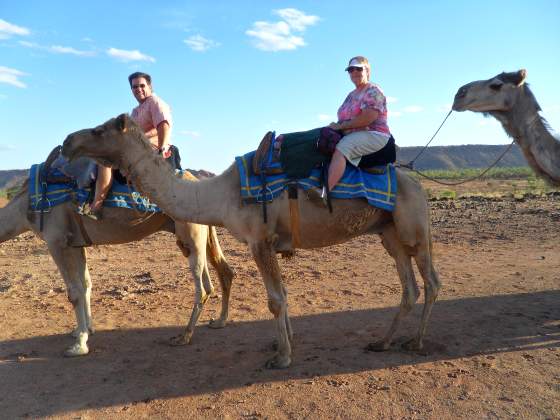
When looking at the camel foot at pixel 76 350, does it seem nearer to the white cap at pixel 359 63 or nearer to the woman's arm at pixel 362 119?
the woman's arm at pixel 362 119

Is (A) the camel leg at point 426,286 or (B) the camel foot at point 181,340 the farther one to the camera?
(B) the camel foot at point 181,340

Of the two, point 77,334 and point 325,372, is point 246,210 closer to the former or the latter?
point 325,372

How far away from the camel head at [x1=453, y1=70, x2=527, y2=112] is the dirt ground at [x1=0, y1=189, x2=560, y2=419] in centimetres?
271

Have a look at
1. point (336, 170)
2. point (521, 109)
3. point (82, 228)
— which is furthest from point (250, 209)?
point (521, 109)

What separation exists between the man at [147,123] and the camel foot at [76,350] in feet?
4.99

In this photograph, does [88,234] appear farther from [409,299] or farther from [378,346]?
[409,299]

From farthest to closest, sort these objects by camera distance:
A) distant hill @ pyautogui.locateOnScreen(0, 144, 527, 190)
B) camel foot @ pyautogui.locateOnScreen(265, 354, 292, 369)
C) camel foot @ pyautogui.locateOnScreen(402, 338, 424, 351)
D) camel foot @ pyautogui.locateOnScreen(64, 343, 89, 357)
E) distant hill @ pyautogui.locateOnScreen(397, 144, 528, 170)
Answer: distant hill @ pyautogui.locateOnScreen(397, 144, 528, 170), distant hill @ pyautogui.locateOnScreen(0, 144, 527, 190), camel foot @ pyautogui.locateOnScreen(64, 343, 89, 357), camel foot @ pyautogui.locateOnScreen(402, 338, 424, 351), camel foot @ pyautogui.locateOnScreen(265, 354, 292, 369)

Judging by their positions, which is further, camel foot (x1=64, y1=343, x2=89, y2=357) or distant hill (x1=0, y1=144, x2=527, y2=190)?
distant hill (x1=0, y1=144, x2=527, y2=190)

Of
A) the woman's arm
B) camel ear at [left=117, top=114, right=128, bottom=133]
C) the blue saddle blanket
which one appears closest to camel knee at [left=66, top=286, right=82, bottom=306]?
camel ear at [left=117, top=114, right=128, bottom=133]

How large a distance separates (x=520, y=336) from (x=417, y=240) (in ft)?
5.93

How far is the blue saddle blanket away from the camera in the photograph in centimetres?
469

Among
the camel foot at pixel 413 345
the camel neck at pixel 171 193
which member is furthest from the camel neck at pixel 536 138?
the camel neck at pixel 171 193

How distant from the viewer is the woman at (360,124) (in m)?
4.73

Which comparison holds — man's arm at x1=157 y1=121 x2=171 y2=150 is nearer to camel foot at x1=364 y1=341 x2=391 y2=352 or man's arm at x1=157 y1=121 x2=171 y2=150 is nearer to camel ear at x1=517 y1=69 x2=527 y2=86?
camel foot at x1=364 y1=341 x2=391 y2=352
